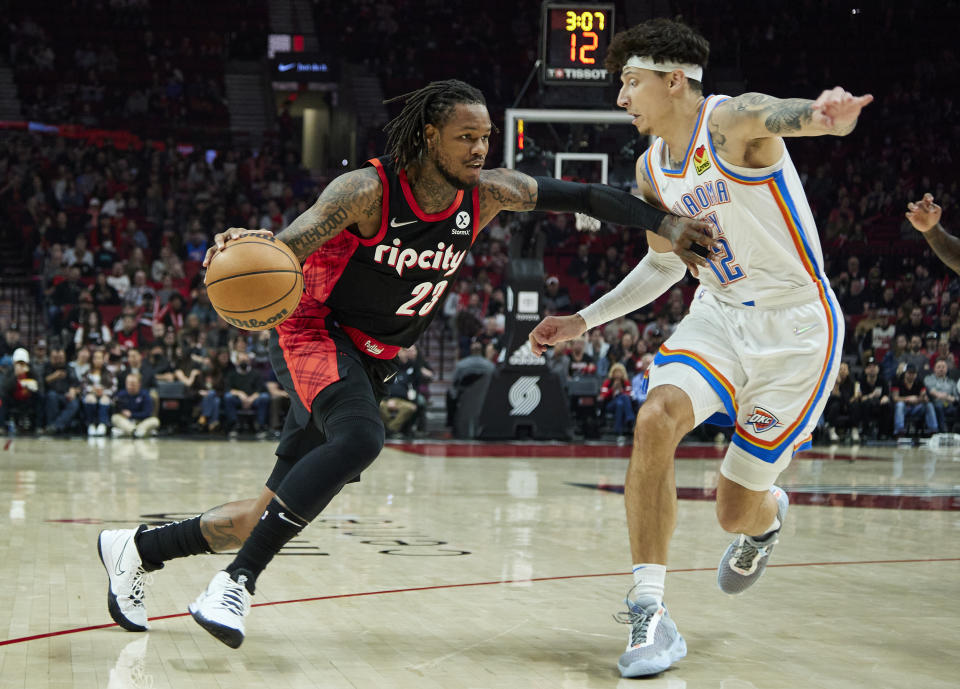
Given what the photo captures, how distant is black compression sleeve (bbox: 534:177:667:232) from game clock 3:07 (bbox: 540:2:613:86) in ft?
27.6

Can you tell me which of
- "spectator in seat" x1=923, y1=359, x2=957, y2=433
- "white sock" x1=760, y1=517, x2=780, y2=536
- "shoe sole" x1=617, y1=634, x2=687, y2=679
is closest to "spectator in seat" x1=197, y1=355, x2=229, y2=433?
"spectator in seat" x1=923, y1=359, x2=957, y2=433

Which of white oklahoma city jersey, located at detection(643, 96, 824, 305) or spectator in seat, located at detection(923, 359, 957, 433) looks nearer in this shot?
white oklahoma city jersey, located at detection(643, 96, 824, 305)

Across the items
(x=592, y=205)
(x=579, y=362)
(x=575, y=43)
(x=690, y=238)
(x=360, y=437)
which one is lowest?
(x=579, y=362)

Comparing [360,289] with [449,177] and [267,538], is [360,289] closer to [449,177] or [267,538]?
[449,177]

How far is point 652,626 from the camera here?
3566 mm

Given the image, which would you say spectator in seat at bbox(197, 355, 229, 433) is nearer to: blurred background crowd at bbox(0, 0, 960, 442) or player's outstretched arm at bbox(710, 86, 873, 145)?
blurred background crowd at bbox(0, 0, 960, 442)

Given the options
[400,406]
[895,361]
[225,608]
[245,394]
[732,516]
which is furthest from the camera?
[895,361]

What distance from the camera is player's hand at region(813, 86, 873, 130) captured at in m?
3.34

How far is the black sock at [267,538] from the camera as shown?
360cm

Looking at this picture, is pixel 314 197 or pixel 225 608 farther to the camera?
pixel 314 197

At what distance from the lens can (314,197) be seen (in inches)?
813

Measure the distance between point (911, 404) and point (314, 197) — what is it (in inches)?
422

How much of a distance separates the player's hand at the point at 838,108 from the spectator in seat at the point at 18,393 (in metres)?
12.2

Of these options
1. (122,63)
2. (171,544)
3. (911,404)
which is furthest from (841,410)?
(122,63)
